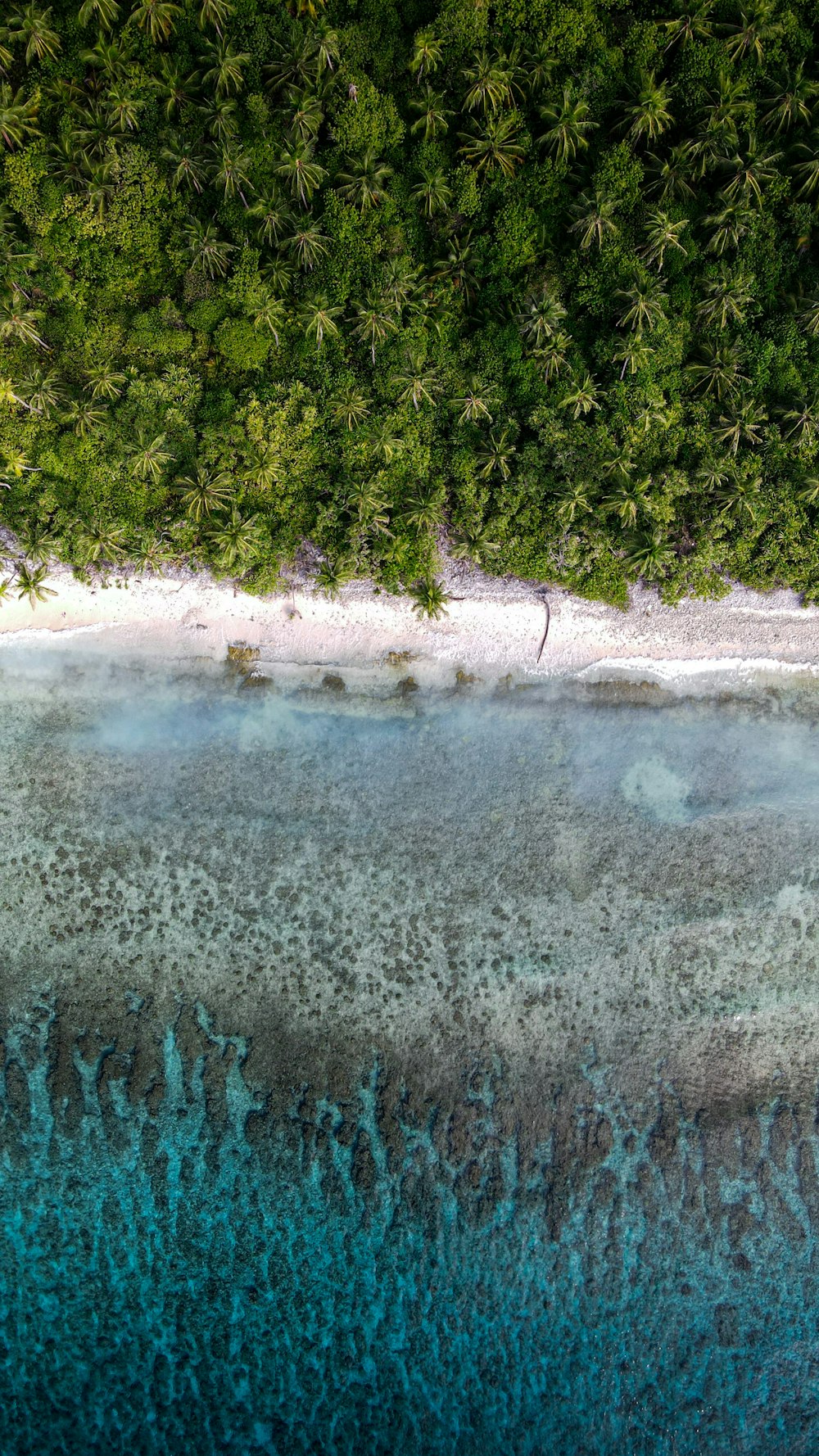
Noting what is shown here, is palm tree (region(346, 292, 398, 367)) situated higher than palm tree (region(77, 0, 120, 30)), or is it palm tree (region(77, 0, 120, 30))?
palm tree (region(77, 0, 120, 30))

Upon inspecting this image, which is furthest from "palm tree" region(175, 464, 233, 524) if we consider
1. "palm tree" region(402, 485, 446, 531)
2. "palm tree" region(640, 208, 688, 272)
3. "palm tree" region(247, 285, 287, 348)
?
"palm tree" region(640, 208, 688, 272)

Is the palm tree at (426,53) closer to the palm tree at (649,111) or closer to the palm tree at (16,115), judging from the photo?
the palm tree at (649,111)

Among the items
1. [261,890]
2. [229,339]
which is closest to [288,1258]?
[261,890]

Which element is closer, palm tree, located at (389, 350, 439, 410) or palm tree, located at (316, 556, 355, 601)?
palm tree, located at (389, 350, 439, 410)

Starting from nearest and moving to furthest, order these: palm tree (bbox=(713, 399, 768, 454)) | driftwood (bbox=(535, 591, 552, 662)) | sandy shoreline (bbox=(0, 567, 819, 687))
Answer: palm tree (bbox=(713, 399, 768, 454)), sandy shoreline (bbox=(0, 567, 819, 687)), driftwood (bbox=(535, 591, 552, 662))

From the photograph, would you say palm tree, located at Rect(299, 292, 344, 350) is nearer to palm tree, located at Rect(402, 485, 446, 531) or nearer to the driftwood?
palm tree, located at Rect(402, 485, 446, 531)

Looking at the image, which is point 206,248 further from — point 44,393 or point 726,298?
point 726,298
